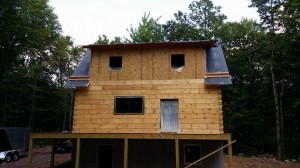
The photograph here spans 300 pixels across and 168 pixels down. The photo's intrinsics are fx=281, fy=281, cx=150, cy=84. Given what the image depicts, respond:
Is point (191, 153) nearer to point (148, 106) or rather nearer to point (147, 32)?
point (148, 106)

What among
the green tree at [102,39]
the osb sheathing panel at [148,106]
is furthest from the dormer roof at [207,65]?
the green tree at [102,39]

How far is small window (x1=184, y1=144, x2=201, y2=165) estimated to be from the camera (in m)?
16.3

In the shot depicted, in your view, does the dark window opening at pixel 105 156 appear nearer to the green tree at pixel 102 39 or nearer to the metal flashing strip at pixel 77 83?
the metal flashing strip at pixel 77 83

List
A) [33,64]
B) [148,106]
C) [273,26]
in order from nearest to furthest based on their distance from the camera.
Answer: [148,106] < [273,26] < [33,64]

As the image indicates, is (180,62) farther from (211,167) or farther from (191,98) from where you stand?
(211,167)

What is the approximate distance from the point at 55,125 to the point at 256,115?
29714mm

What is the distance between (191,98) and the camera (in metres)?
15.6

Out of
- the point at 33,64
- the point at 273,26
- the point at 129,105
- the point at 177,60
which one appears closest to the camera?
the point at 129,105

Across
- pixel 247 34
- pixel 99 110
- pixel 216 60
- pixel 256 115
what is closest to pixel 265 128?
pixel 256 115

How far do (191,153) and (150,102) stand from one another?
389 cm

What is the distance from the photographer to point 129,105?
16.1 metres

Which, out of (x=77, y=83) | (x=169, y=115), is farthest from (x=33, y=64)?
(x=169, y=115)

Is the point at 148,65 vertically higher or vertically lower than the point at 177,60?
lower

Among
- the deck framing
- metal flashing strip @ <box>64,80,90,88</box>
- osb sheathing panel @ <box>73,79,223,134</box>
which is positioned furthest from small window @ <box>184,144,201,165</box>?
metal flashing strip @ <box>64,80,90,88</box>
